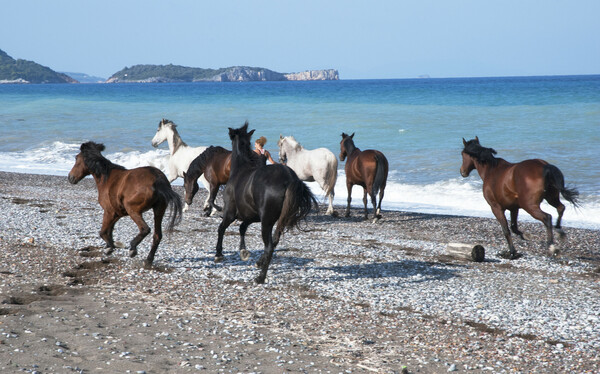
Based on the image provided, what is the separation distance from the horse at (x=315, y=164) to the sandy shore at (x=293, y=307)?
12.0 ft

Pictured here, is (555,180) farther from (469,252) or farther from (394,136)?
(394,136)

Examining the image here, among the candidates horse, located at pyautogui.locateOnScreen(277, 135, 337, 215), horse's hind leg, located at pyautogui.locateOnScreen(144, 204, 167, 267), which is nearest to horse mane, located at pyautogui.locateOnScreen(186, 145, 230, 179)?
horse, located at pyautogui.locateOnScreen(277, 135, 337, 215)

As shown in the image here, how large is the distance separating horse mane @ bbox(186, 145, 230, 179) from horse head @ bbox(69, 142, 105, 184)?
4.28m

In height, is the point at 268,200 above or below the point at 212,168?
above

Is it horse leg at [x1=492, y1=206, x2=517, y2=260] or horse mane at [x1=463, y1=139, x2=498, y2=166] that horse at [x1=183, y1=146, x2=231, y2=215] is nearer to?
horse mane at [x1=463, y1=139, x2=498, y2=166]

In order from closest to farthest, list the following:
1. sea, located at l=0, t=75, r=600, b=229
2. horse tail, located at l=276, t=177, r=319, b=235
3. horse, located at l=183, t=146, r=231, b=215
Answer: horse tail, located at l=276, t=177, r=319, b=235
horse, located at l=183, t=146, r=231, b=215
sea, located at l=0, t=75, r=600, b=229

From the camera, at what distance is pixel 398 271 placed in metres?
9.05

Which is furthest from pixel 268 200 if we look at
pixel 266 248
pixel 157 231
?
pixel 157 231

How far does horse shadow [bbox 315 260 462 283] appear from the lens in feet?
28.3

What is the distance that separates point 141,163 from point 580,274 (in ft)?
71.2

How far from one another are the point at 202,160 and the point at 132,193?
5080 mm

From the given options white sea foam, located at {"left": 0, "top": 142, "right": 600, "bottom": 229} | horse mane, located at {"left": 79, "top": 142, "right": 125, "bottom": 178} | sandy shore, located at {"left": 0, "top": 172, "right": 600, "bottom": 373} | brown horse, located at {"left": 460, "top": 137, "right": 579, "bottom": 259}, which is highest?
horse mane, located at {"left": 79, "top": 142, "right": 125, "bottom": 178}

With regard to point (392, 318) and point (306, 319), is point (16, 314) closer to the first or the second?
point (306, 319)

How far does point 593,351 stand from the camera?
582 cm
